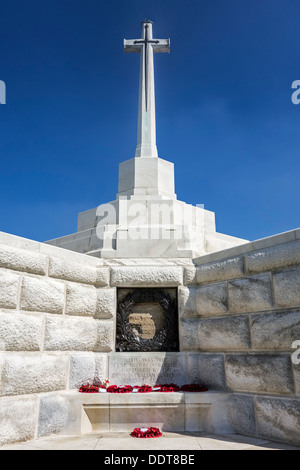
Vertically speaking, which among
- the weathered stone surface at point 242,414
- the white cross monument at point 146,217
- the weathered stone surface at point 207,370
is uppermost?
the white cross monument at point 146,217

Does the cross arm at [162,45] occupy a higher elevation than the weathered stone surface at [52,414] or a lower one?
higher

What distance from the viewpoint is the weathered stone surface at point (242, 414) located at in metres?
6.52

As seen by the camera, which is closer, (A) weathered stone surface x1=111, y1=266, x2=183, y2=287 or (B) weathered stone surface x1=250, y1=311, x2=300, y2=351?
(B) weathered stone surface x1=250, y1=311, x2=300, y2=351

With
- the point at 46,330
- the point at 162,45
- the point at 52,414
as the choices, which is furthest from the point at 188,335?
the point at 162,45

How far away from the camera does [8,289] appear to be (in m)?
6.31

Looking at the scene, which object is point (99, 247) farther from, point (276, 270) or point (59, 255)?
point (276, 270)

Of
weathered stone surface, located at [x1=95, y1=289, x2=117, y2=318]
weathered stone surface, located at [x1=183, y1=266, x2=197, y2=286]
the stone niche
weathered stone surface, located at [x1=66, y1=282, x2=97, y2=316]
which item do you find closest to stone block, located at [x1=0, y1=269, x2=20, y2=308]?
weathered stone surface, located at [x1=66, y1=282, x2=97, y2=316]

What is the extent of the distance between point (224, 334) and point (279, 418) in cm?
177

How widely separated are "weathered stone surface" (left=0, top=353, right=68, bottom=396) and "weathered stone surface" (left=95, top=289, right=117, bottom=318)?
1.24 m

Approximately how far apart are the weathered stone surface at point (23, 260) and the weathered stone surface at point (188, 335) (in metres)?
3.19

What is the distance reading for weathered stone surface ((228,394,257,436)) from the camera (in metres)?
6.52

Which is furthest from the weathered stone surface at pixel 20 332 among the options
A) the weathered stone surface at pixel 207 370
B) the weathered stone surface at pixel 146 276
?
the weathered stone surface at pixel 207 370

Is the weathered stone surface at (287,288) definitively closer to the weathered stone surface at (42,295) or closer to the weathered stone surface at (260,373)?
the weathered stone surface at (260,373)

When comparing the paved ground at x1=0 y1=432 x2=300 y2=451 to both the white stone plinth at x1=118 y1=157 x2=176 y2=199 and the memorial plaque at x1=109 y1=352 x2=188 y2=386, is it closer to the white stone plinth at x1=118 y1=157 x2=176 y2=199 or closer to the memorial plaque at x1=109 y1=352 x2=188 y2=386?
the memorial plaque at x1=109 y1=352 x2=188 y2=386
